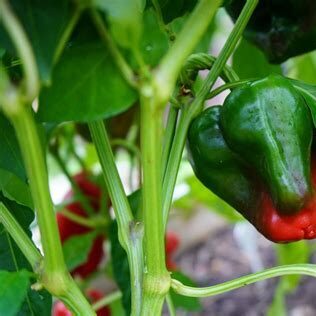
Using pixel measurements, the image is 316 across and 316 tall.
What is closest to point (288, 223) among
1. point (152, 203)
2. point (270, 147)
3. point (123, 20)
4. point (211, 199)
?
point (270, 147)

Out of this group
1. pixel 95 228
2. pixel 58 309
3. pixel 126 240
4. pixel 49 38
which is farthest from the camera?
pixel 58 309

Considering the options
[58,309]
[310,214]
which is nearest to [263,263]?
[58,309]

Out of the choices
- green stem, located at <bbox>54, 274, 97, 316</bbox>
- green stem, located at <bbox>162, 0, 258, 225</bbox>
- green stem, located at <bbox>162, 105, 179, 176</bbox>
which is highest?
green stem, located at <bbox>162, 0, 258, 225</bbox>

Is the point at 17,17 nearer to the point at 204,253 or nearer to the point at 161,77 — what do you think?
the point at 161,77

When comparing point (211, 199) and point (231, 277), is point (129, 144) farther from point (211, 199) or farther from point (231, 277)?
point (231, 277)

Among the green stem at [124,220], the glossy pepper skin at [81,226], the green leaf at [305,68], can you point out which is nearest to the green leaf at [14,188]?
the green stem at [124,220]

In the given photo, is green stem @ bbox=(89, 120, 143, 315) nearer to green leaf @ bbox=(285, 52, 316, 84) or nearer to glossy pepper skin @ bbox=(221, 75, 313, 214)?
glossy pepper skin @ bbox=(221, 75, 313, 214)

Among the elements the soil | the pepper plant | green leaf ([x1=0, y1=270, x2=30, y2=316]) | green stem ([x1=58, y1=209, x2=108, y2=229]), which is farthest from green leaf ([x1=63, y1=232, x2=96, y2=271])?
the soil
